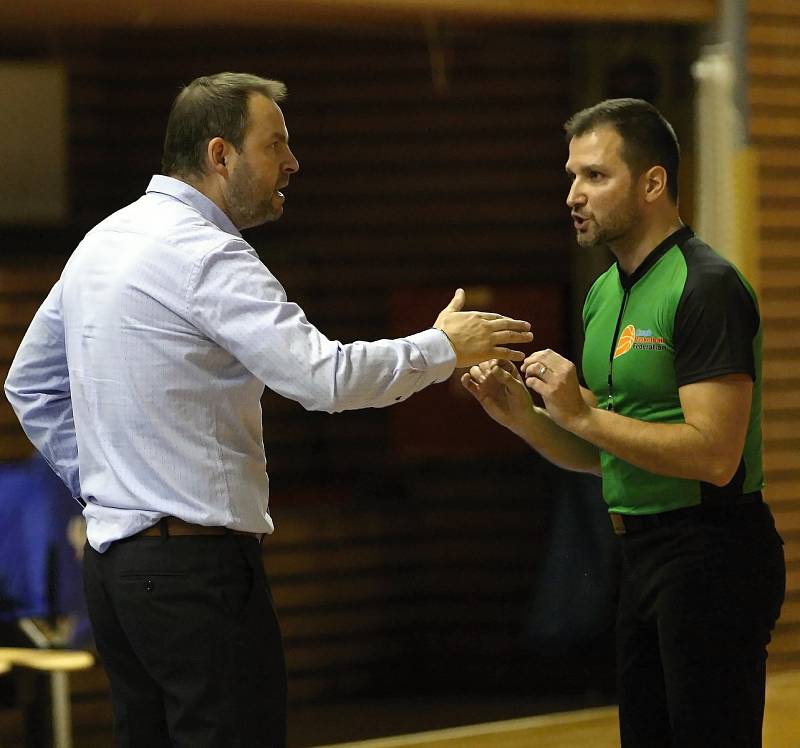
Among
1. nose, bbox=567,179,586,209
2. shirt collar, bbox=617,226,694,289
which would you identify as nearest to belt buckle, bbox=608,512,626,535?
shirt collar, bbox=617,226,694,289

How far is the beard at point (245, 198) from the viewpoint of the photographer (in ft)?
8.65

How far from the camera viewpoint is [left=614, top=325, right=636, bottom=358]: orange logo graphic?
275 cm

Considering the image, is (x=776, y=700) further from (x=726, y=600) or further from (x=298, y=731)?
(x=726, y=600)

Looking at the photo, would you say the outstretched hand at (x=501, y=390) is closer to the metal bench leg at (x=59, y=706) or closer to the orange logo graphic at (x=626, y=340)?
the orange logo graphic at (x=626, y=340)

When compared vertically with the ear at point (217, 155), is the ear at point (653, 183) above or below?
below

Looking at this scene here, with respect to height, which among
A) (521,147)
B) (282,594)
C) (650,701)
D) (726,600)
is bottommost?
(282,594)

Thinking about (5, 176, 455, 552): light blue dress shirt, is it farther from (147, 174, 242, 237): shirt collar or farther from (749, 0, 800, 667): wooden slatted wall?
(749, 0, 800, 667): wooden slatted wall

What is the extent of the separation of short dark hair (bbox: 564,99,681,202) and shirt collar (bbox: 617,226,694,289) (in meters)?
0.09

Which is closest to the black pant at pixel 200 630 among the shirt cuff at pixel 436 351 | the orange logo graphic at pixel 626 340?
the shirt cuff at pixel 436 351

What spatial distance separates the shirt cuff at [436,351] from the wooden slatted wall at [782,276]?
10.00ft

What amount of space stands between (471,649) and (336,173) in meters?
2.20

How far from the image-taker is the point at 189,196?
2.59 m

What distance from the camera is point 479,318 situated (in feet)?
8.66

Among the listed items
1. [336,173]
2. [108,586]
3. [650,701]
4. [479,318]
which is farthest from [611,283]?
[336,173]
